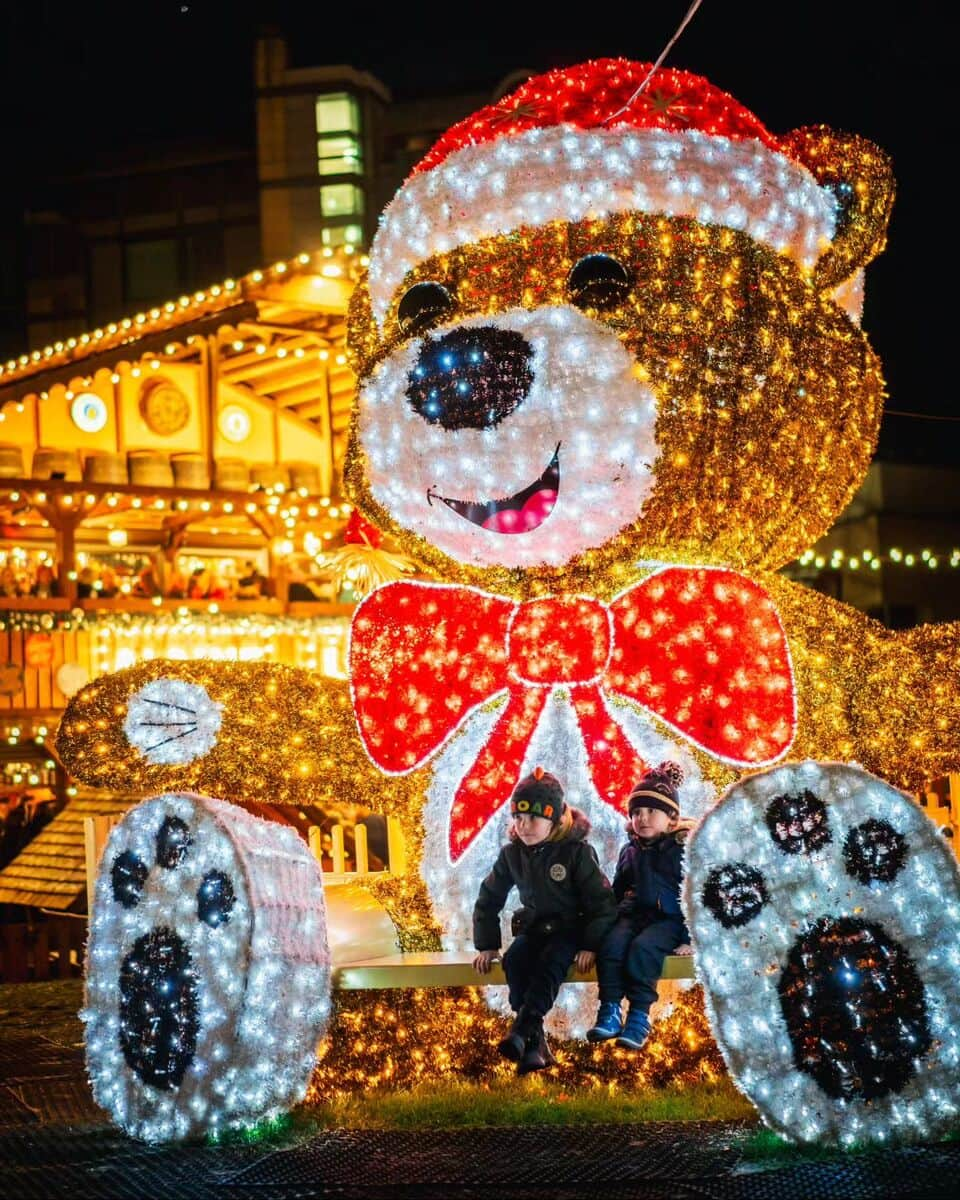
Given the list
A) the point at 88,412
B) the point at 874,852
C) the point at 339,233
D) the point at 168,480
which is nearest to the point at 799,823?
the point at 874,852

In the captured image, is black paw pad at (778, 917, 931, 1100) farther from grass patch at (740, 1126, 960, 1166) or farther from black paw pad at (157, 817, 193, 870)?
black paw pad at (157, 817, 193, 870)

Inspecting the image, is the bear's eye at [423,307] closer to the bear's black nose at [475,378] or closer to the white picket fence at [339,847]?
the bear's black nose at [475,378]

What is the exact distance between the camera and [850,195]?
5.68 metres

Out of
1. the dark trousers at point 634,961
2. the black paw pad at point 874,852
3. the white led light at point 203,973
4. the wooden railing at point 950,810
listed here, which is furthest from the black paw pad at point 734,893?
the wooden railing at point 950,810

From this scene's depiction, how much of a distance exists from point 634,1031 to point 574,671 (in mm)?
1258

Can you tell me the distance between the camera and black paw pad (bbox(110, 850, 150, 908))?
4965 mm

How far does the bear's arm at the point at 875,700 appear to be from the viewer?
528 centimetres

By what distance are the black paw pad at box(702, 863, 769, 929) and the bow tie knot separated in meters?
1.09

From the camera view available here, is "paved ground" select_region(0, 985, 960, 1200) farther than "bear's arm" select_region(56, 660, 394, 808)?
No

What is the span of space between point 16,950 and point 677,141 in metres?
7.19

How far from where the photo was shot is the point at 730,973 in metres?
4.39

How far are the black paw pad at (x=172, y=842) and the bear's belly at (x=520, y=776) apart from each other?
1006mm

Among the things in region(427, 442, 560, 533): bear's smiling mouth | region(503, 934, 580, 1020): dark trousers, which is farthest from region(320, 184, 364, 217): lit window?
region(503, 934, 580, 1020): dark trousers

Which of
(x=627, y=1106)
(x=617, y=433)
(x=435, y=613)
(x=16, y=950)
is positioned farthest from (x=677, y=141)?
(x=16, y=950)
